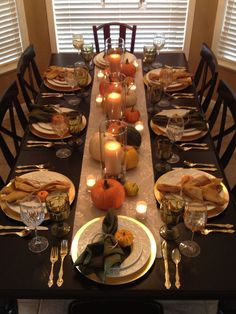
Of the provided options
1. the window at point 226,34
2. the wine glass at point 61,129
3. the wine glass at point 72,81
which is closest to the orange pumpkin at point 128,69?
the wine glass at point 72,81

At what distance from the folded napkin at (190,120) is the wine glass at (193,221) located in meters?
0.62

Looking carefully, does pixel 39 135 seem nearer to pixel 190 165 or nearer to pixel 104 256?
pixel 190 165

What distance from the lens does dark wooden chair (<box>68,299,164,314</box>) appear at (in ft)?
4.46

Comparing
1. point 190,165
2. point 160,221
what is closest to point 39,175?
point 160,221

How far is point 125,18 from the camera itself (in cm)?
305

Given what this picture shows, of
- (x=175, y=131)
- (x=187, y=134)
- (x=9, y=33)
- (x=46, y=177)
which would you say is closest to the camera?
(x=46, y=177)

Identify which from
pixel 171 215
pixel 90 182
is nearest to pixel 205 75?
pixel 90 182

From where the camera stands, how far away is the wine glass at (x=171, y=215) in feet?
3.94

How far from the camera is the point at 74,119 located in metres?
1.63

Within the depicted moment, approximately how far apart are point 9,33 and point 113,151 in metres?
1.98

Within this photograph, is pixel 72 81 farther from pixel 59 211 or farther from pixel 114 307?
pixel 114 307

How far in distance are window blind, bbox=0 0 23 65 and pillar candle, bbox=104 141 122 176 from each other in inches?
74.5

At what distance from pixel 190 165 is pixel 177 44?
6.23 feet

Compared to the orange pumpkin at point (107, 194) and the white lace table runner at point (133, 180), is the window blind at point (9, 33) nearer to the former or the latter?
the white lace table runner at point (133, 180)
